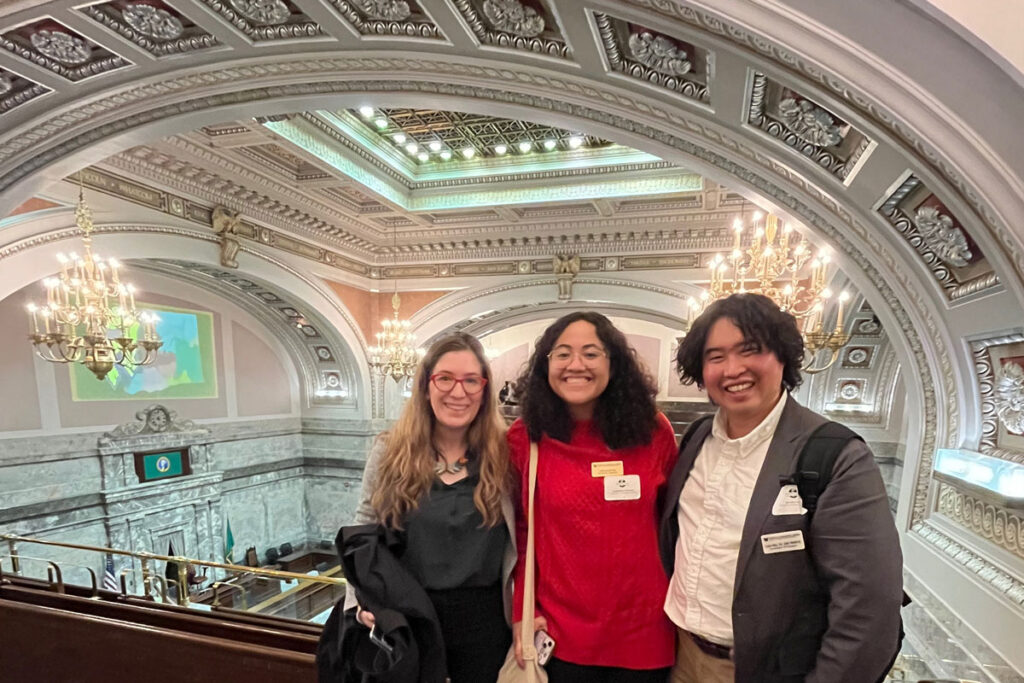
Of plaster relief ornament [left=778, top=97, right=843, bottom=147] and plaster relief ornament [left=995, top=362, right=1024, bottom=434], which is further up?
plaster relief ornament [left=778, top=97, right=843, bottom=147]

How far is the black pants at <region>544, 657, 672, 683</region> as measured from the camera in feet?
4.20

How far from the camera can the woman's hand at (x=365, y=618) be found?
49.3 inches

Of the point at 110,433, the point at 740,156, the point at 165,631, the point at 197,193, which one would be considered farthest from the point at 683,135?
the point at 110,433

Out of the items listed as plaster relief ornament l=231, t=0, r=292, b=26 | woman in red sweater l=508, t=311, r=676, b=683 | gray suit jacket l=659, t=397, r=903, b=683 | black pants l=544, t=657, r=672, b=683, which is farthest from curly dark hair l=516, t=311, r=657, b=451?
plaster relief ornament l=231, t=0, r=292, b=26

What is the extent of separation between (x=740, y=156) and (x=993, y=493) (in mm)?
1830

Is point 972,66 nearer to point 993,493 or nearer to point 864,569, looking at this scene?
point 864,569

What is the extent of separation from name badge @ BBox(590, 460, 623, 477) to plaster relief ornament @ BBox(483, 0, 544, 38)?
5.87ft

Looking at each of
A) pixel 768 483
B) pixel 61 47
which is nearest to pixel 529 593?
pixel 768 483

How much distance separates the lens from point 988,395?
7.39 ft

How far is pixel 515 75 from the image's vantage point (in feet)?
7.44

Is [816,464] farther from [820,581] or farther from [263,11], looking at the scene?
[263,11]

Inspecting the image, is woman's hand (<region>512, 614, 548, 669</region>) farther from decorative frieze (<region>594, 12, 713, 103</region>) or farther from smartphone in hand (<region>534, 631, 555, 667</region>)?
decorative frieze (<region>594, 12, 713, 103</region>)

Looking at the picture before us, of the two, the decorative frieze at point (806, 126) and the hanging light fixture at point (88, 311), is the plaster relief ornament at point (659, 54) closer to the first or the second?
the decorative frieze at point (806, 126)

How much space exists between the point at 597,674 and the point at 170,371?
25.2 ft
